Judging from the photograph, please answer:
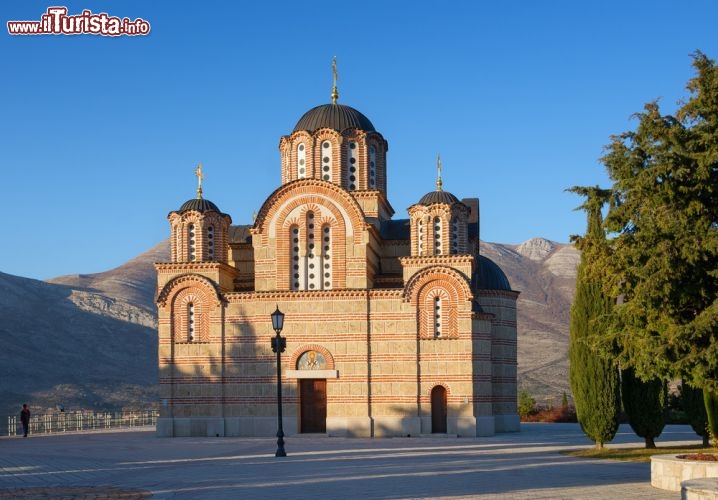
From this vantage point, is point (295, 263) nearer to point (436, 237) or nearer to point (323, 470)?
point (436, 237)

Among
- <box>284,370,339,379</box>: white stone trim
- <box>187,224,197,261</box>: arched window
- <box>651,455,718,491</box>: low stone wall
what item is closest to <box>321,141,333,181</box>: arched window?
<box>187,224,197,261</box>: arched window

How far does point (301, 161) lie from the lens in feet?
128

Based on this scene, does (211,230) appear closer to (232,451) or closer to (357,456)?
(232,451)

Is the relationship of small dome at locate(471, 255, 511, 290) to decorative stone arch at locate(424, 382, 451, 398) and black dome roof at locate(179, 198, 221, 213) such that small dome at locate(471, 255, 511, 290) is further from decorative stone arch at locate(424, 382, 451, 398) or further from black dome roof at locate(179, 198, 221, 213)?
black dome roof at locate(179, 198, 221, 213)

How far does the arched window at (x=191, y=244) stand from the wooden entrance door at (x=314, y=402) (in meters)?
6.52

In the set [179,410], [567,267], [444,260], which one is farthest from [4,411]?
[567,267]

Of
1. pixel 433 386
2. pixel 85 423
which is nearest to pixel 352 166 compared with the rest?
pixel 433 386

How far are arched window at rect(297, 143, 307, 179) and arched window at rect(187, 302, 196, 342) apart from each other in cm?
719

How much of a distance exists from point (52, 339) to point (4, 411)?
75.9ft

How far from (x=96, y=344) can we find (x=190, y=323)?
179ft

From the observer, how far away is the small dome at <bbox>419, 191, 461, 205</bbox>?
35.1 metres

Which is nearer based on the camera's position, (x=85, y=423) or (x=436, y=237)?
(x=436, y=237)

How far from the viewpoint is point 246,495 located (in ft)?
53.3

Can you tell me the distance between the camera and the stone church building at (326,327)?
34281mm
